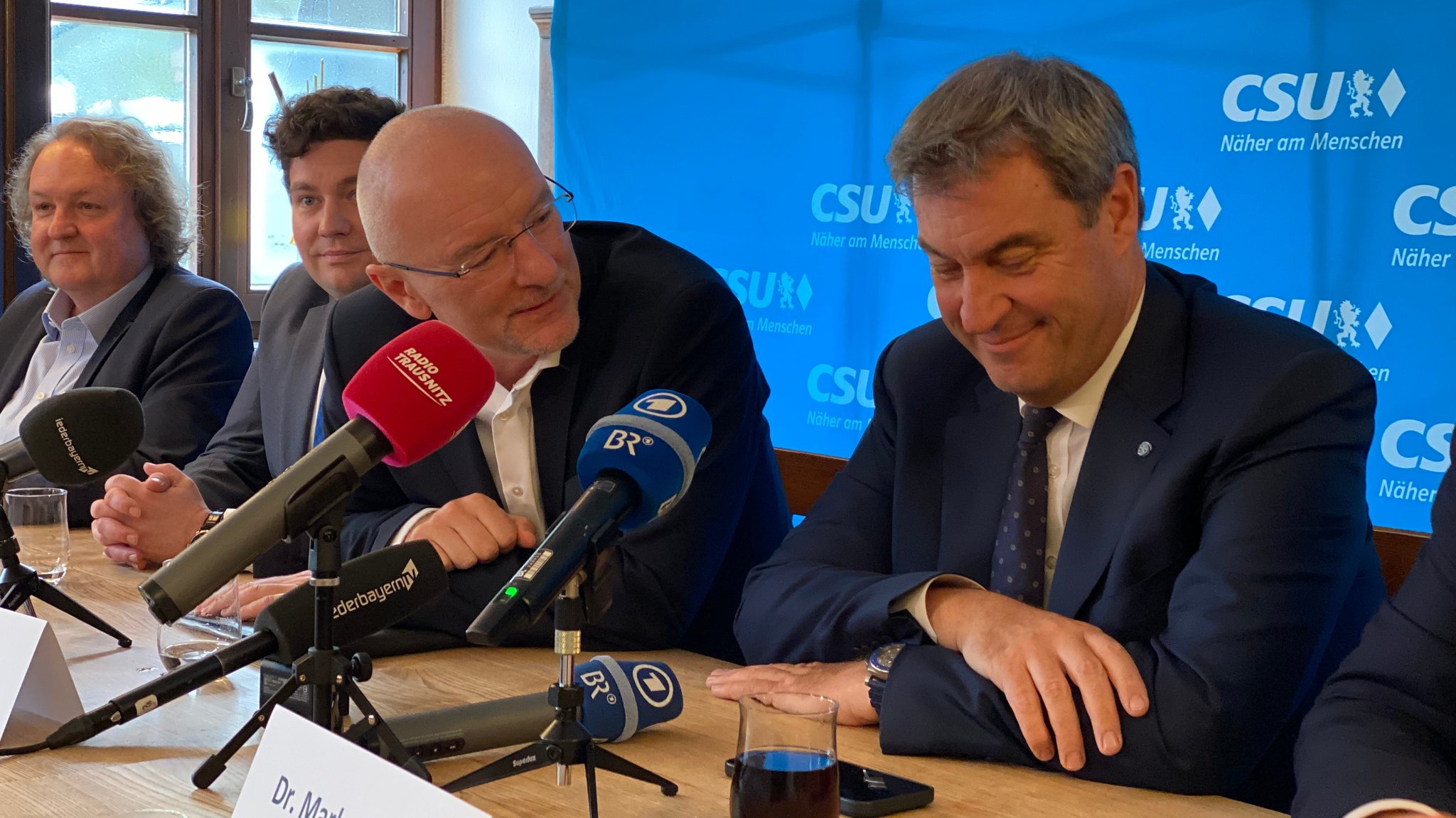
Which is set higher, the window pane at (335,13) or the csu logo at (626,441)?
the window pane at (335,13)

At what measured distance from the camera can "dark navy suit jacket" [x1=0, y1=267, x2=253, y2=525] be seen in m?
3.19

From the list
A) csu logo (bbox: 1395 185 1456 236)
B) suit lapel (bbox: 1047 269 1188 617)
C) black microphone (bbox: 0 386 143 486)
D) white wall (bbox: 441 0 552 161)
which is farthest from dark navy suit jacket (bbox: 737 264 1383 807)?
white wall (bbox: 441 0 552 161)

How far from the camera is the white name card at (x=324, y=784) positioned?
0.93 m

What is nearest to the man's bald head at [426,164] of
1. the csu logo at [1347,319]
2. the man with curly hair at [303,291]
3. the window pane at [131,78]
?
the man with curly hair at [303,291]

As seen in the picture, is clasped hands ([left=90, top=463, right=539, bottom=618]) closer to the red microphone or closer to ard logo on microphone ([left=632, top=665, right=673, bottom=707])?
ard logo on microphone ([left=632, top=665, right=673, bottom=707])

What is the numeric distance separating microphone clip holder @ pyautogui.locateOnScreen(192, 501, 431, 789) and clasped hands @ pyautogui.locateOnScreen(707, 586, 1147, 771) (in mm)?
514

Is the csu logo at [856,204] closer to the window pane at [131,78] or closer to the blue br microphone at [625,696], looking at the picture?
the window pane at [131,78]

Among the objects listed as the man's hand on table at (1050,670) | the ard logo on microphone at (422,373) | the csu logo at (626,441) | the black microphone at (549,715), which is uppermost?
the ard logo on microphone at (422,373)

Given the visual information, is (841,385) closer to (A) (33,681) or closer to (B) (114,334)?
(B) (114,334)

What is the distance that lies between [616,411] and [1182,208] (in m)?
1.87

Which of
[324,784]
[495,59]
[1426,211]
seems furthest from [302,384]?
[495,59]

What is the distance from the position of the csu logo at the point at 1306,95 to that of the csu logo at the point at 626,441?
8.13 feet

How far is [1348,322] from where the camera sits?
3.11 metres

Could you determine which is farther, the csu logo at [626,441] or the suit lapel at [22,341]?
the suit lapel at [22,341]
